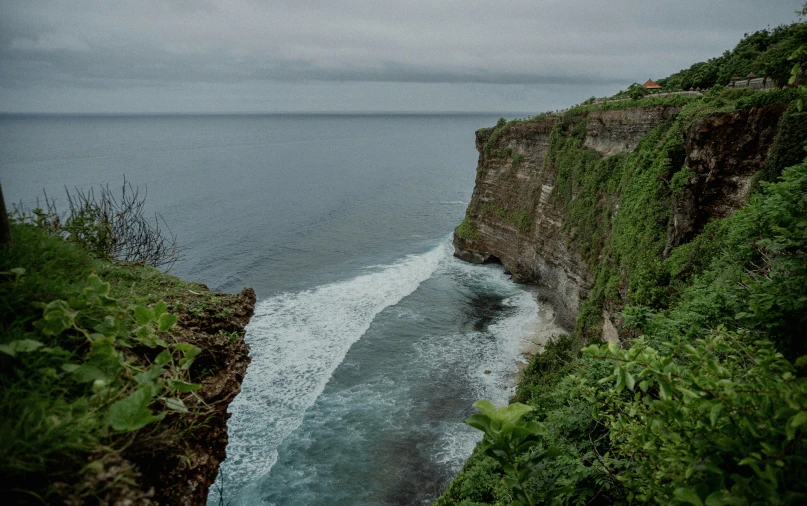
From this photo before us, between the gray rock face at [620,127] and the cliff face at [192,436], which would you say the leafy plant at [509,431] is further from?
the gray rock face at [620,127]

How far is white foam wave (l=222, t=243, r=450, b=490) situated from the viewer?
20.4 meters

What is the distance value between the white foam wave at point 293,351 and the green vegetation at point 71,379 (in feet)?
53.5

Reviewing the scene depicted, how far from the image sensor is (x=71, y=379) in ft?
12.2

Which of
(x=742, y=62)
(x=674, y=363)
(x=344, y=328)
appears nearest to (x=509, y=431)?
(x=674, y=363)

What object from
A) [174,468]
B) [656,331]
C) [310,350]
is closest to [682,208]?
[656,331]

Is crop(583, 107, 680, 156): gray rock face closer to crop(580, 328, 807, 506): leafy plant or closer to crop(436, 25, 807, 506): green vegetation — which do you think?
crop(436, 25, 807, 506): green vegetation

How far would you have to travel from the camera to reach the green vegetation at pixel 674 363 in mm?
3512

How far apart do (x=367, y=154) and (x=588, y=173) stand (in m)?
116

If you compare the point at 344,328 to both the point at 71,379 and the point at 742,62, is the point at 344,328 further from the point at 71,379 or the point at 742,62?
the point at 742,62

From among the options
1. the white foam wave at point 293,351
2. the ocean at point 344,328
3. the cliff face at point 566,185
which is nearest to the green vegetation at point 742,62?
the cliff face at point 566,185

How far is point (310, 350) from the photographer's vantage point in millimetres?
28047

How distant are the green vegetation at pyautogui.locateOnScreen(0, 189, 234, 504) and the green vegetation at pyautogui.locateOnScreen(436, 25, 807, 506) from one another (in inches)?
116

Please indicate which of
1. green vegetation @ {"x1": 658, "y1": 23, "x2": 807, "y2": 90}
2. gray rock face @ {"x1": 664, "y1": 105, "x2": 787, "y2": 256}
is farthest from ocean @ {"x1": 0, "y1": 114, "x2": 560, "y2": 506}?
Answer: green vegetation @ {"x1": 658, "y1": 23, "x2": 807, "y2": 90}

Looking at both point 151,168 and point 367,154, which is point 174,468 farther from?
point 367,154
